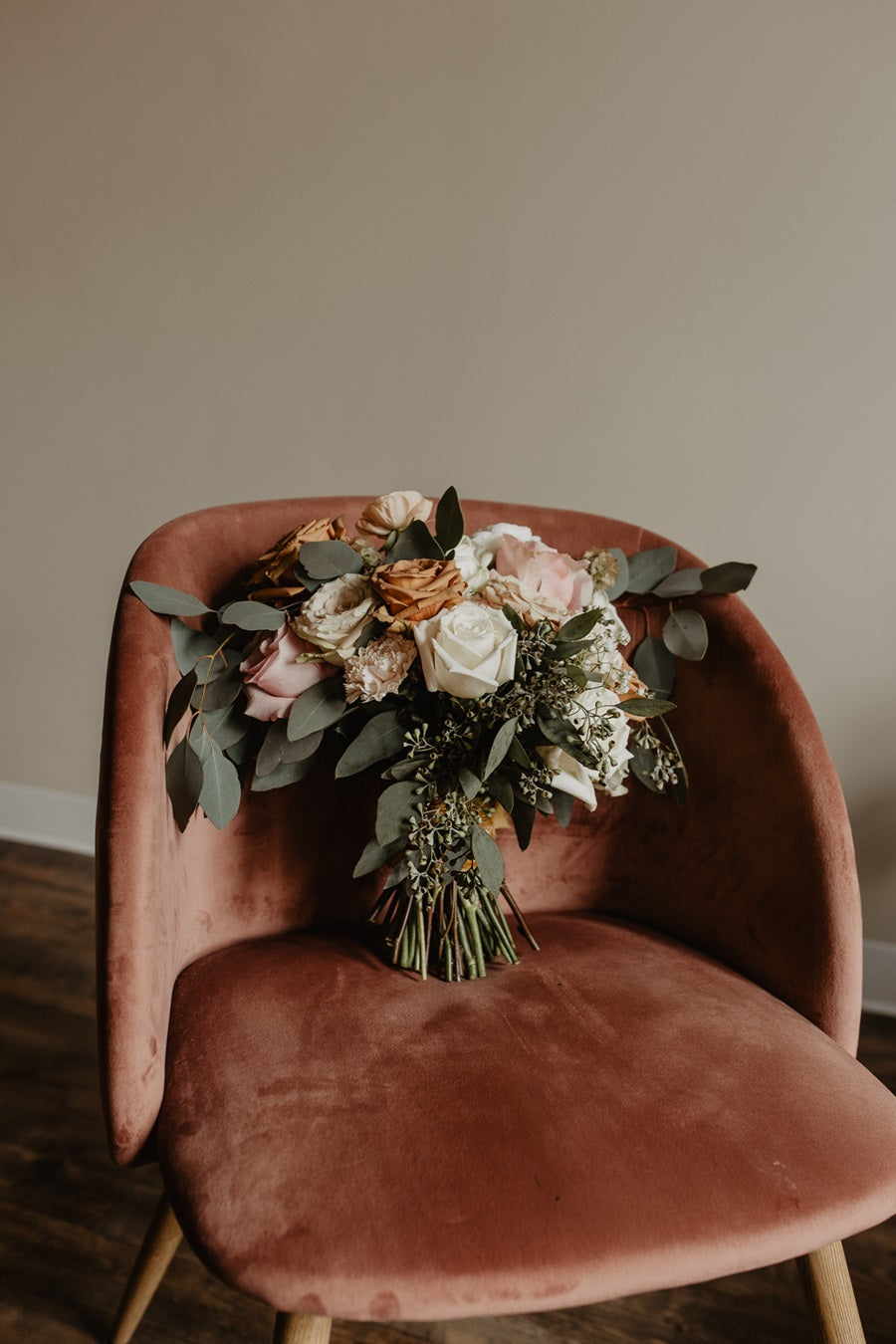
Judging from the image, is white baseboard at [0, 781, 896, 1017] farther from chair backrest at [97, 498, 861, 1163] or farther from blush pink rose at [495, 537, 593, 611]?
blush pink rose at [495, 537, 593, 611]

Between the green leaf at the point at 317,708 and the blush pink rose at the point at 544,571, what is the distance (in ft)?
0.62

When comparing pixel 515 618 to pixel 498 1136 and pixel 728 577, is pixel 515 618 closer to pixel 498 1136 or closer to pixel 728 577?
pixel 728 577

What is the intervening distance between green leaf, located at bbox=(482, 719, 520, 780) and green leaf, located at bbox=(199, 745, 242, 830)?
0.23 meters

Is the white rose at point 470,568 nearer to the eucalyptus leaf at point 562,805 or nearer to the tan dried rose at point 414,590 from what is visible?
the tan dried rose at point 414,590

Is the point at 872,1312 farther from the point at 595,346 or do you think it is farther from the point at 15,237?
the point at 15,237

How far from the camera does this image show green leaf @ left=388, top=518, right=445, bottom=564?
0.78 m

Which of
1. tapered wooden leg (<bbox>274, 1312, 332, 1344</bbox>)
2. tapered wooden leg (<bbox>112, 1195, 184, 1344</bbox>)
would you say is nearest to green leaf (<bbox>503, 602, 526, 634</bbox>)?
tapered wooden leg (<bbox>274, 1312, 332, 1344</bbox>)

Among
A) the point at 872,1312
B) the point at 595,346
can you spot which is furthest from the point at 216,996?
the point at 595,346

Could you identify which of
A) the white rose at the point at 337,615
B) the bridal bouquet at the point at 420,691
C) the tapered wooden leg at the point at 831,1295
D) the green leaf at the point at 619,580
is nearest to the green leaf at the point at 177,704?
the bridal bouquet at the point at 420,691

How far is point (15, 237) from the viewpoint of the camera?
167 centimetres

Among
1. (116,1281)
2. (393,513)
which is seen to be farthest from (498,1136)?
(116,1281)

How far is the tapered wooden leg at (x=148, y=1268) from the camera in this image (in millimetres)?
891

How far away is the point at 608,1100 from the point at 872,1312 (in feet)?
2.31

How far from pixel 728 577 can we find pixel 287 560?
1.52 feet
